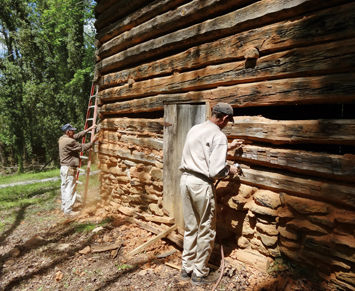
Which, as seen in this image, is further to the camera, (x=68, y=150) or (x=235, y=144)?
(x=68, y=150)

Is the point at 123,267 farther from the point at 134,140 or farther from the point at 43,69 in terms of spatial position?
the point at 43,69

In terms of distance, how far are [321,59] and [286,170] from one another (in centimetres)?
135

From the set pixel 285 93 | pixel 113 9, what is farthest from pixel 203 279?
pixel 113 9

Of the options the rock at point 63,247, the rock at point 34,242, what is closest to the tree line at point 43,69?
the rock at point 34,242

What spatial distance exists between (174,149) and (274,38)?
7.81 feet

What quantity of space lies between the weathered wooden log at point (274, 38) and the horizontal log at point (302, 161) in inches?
49.5

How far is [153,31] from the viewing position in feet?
15.4

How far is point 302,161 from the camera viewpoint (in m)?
2.80

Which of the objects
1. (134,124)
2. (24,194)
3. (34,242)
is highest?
(134,124)

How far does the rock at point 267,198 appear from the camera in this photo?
9.89 ft

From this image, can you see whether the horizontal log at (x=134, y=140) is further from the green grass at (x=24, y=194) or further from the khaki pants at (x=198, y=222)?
the green grass at (x=24, y=194)

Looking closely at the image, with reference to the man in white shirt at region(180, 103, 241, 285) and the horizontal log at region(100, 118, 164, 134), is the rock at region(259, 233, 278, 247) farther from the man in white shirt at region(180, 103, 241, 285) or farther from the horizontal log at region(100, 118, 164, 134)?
the horizontal log at region(100, 118, 164, 134)

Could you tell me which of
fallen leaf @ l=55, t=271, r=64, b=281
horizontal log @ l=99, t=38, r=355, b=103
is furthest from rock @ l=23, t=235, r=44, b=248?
horizontal log @ l=99, t=38, r=355, b=103

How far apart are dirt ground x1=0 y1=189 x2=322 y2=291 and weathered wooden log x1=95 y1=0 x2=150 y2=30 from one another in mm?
4678
